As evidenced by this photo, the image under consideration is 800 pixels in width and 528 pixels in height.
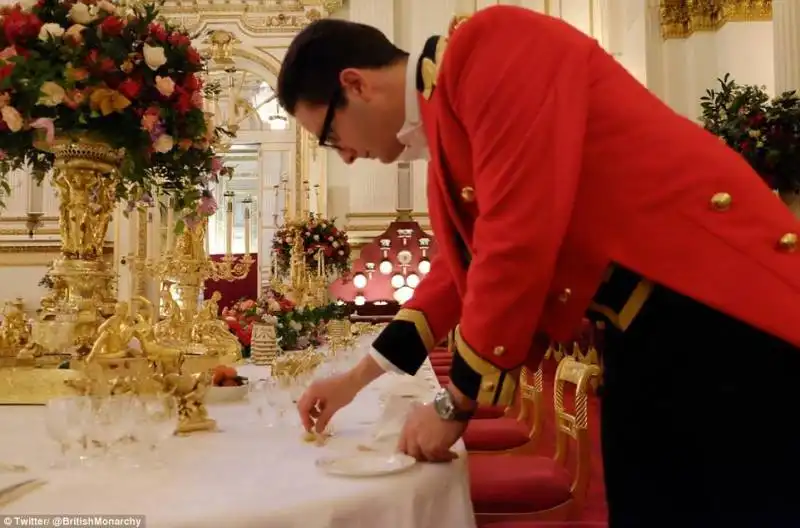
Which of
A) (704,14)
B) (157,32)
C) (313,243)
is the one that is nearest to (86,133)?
(157,32)

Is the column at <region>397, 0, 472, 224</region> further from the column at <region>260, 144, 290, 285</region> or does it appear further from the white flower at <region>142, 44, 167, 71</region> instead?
the white flower at <region>142, 44, 167, 71</region>

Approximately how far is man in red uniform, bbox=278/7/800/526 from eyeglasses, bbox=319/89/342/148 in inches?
7.1

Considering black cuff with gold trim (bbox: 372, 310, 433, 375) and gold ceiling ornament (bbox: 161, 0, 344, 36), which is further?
gold ceiling ornament (bbox: 161, 0, 344, 36)

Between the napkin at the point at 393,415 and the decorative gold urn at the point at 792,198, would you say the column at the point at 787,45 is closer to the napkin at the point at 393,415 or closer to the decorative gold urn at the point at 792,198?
the decorative gold urn at the point at 792,198

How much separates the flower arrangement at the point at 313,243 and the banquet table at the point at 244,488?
5568 mm

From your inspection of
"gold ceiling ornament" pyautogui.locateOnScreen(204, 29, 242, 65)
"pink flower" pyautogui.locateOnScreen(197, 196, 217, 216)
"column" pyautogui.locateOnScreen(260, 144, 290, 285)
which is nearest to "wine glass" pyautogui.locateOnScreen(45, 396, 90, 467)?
"pink flower" pyautogui.locateOnScreen(197, 196, 217, 216)

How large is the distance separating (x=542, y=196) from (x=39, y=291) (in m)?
10.5

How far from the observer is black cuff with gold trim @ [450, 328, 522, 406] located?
1008 mm

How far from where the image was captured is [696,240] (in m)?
0.95

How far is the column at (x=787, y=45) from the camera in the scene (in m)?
5.79

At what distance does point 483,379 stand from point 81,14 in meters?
1.50

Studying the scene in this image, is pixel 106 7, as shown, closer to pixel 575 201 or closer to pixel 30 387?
pixel 30 387

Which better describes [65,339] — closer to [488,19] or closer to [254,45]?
[488,19]

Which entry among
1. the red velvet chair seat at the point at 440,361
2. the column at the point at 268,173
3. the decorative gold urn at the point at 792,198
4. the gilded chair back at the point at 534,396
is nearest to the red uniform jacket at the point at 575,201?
the gilded chair back at the point at 534,396
